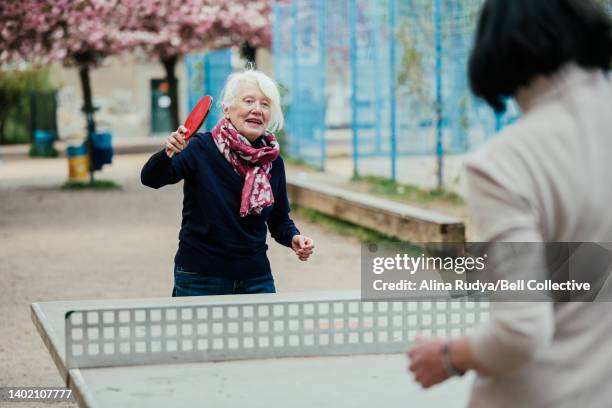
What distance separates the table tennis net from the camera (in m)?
3.65

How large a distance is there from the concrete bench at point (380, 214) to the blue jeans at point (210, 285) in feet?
17.7

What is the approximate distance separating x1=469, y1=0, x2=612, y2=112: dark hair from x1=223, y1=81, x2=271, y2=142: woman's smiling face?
9.43ft

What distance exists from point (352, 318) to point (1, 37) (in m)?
16.1

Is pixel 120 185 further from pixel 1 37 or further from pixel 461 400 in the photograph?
pixel 461 400

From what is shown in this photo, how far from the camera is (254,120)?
4953mm

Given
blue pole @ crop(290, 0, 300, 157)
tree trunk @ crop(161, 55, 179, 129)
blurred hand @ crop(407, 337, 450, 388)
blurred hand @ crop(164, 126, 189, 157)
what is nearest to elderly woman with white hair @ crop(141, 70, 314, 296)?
blurred hand @ crop(164, 126, 189, 157)

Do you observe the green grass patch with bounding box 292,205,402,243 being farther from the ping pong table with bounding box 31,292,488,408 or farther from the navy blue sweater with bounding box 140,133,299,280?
the ping pong table with bounding box 31,292,488,408

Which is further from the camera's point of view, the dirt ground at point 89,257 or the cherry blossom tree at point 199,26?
the cherry blossom tree at point 199,26

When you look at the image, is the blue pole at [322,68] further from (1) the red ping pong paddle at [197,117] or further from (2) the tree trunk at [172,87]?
(1) the red ping pong paddle at [197,117]

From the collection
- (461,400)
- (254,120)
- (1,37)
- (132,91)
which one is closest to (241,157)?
(254,120)

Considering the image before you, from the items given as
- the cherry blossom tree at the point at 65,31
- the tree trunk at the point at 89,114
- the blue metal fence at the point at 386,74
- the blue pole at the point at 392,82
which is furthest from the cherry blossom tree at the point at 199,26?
the blue pole at the point at 392,82

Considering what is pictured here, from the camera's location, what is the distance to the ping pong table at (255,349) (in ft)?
11.0

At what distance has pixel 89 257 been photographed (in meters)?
11.7

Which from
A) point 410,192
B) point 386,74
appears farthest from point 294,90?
point 410,192
